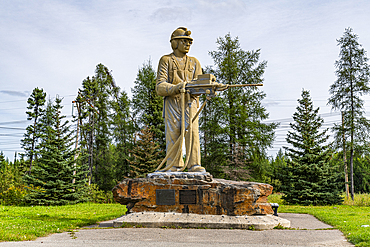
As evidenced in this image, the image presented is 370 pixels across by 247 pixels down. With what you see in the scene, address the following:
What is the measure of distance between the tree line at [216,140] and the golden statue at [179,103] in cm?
799

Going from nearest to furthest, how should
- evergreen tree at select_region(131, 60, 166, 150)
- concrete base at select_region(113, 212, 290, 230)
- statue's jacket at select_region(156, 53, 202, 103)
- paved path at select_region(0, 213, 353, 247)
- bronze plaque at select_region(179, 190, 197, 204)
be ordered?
paved path at select_region(0, 213, 353, 247) < concrete base at select_region(113, 212, 290, 230) < bronze plaque at select_region(179, 190, 197, 204) < statue's jacket at select_region(156, 53, 202, 103) < evergreen tree at select_region(131, 60, 166, 150)

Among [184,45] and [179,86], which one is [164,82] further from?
[184,45]

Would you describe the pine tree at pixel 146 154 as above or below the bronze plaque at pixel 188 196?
above

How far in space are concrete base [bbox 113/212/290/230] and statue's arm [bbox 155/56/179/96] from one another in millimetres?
2891

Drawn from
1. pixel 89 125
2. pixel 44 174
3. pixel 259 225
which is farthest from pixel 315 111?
pixel 89 125

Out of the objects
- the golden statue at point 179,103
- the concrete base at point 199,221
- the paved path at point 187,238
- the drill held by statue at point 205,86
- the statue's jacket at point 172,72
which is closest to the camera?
the paved path at point 187,238

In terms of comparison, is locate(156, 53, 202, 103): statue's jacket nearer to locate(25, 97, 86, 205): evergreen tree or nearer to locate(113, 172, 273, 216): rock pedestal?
locate(113, 172, 273, 216): rock pedestal

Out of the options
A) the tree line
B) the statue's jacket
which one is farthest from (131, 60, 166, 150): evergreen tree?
the statue's jacket

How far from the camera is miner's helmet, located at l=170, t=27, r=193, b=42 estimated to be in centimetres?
824

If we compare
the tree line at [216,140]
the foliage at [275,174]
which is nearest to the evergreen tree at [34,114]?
the tree line at [216,140]

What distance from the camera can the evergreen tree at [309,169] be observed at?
49.0 ft

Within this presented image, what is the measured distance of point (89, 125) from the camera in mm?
22578

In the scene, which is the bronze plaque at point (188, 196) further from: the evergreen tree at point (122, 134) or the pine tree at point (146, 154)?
the evergreen tree at point (122, 134)

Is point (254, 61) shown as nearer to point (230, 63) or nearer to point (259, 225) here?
point (230, 63)
